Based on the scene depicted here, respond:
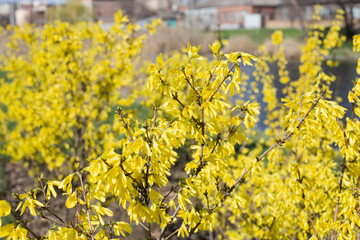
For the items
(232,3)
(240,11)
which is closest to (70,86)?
(240,11)

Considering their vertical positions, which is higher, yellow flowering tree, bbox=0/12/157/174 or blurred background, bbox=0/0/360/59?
blurred background, bbox=0/0/360/59

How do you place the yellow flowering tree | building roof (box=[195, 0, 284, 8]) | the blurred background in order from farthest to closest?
building roof (box=[195, 0, 284, 8]) → the blurred background → the yellow flowering tree

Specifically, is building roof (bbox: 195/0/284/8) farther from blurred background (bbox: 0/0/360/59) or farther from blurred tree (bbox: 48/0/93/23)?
Answer: blurred tree (bbox: 48/0/93/23)

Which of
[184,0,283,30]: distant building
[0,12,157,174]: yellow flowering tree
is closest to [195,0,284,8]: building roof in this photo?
[184,0,283,30]: distant building

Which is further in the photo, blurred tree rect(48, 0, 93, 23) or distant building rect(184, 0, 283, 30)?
blurred tree rect(48, 0, 93, 23)

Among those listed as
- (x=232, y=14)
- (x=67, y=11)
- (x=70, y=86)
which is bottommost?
(x=70, y=86)

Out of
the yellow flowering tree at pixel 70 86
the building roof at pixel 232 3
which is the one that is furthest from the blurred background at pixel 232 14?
the yellow flowering tree at pixel 70 86

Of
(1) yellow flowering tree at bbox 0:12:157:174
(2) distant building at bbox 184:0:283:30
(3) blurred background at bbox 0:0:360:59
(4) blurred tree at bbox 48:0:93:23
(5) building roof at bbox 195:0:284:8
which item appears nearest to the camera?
(1) yellow flowering tree at bbox 0:12:157:174

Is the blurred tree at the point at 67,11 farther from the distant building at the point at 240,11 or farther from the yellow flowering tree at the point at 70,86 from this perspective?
the yellow flowering tree at the point at 70,86

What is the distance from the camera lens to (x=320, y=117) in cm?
176

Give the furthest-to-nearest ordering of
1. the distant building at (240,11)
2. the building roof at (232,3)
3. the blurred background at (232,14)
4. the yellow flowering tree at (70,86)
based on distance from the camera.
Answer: the building roof at (232,3) < the distant building at (240,11) < the blurred background at (232,14) < the yellow flowering tree at (70,86)

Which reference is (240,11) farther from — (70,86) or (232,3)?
(70,86)

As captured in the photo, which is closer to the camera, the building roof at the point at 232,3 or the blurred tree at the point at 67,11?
the building roof at the point at 232,3

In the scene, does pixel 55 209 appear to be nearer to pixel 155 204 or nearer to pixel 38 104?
pixel 38 104
